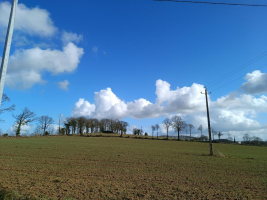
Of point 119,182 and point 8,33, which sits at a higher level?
point 8,33

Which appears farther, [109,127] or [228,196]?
[109,127]

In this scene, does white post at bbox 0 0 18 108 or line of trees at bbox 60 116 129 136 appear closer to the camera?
white post at bbox 0 0 18 108

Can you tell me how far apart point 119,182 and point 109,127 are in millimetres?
139497

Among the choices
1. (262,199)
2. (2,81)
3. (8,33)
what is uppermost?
(8,33)

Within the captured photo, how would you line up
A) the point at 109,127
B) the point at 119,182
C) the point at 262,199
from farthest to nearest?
the point at 109,127
the point at 119,182
the point at 262,199

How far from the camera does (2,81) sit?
21.8ft

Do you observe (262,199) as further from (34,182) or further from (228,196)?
(34,182)

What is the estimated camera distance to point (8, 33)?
7.17 m

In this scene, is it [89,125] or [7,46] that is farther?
[89,125]

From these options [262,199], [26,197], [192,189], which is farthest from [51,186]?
[262,199]

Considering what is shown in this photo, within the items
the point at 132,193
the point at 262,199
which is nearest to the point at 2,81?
the point at 132,193

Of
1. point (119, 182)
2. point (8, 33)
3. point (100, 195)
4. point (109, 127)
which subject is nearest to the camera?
point (8, 33)

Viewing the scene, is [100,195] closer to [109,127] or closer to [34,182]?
[34,182]

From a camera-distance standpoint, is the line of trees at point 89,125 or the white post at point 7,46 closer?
the white post at point 7,46
